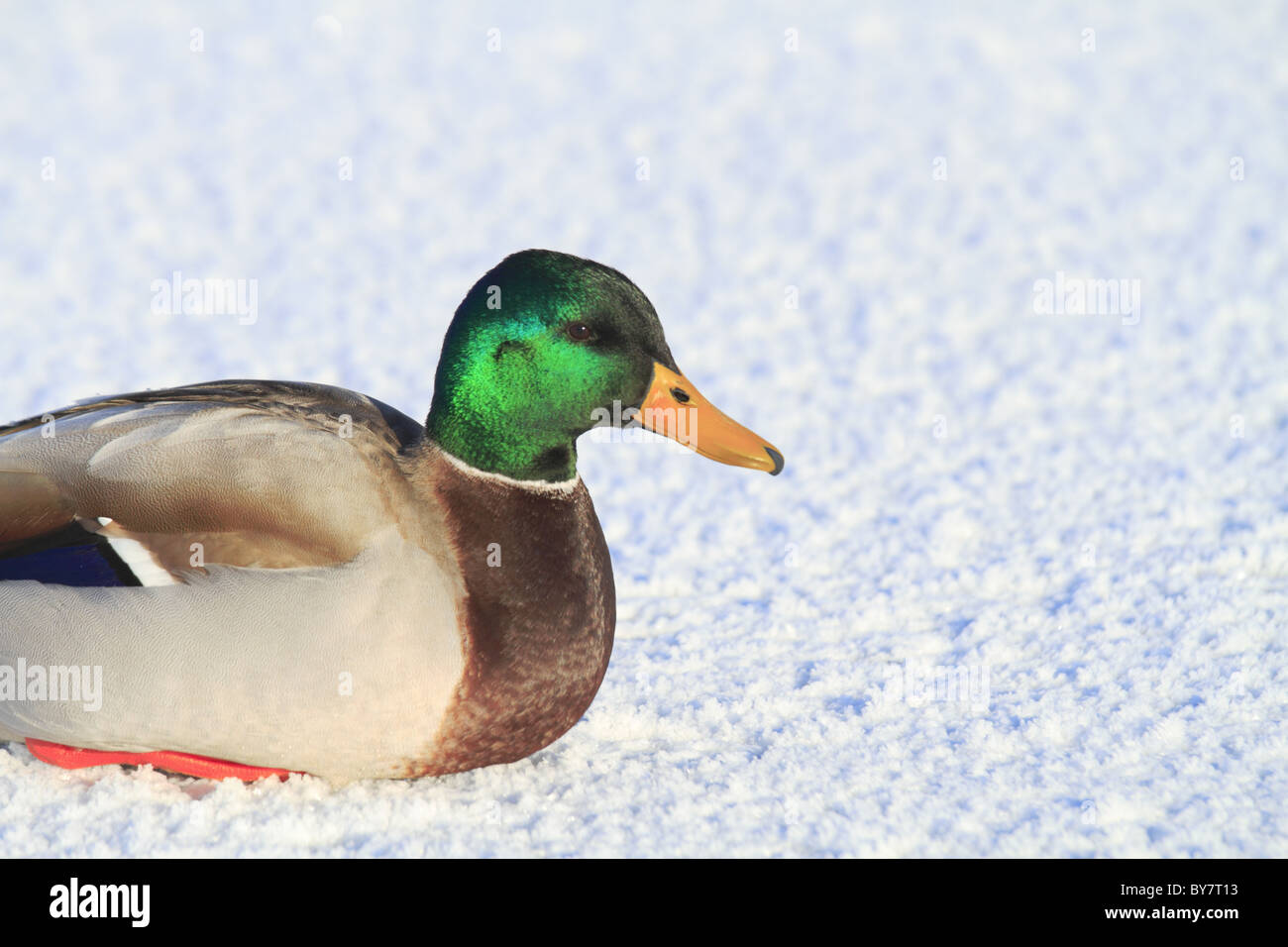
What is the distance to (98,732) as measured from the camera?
271 centimetres

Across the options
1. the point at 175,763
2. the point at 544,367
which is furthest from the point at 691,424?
the point at 175,763

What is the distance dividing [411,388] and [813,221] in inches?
111

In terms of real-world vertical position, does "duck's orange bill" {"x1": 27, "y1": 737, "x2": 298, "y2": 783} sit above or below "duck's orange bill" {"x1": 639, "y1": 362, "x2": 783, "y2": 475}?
below

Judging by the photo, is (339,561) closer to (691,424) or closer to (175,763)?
(175,763)

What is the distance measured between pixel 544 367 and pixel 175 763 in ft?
3.64

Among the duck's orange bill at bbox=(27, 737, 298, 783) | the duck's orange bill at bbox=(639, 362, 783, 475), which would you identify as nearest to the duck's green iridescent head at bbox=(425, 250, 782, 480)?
the duck's orange bill at bbox=(639, 362, 783, 475)

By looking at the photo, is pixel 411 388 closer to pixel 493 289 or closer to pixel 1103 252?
pixel 493 289

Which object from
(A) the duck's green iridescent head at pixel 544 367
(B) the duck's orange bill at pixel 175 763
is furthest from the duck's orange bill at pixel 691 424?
(B) the duck's orange bill at pixel 175 763

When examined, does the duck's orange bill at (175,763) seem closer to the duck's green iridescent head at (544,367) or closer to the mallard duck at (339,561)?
the mallard duck at (339,561)

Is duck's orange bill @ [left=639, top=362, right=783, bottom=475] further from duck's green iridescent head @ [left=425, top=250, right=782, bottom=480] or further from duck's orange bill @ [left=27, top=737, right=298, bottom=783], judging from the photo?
duck's orange bill @ [left=27, top=737, right=298, bottom=783]

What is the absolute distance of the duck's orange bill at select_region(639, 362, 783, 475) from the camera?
292 centimetres

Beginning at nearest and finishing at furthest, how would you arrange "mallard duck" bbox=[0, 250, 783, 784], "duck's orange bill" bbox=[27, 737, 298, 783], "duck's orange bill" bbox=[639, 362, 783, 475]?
"mallard duck" bbox=[0, 250, 783, 784] → "duck's orange bill" bbox=[27, 737, 298, 783] → "duck's orange bill" bbox=[639, 362, 783, 475]

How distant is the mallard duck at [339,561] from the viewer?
263cm

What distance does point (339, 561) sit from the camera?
8.70ft
